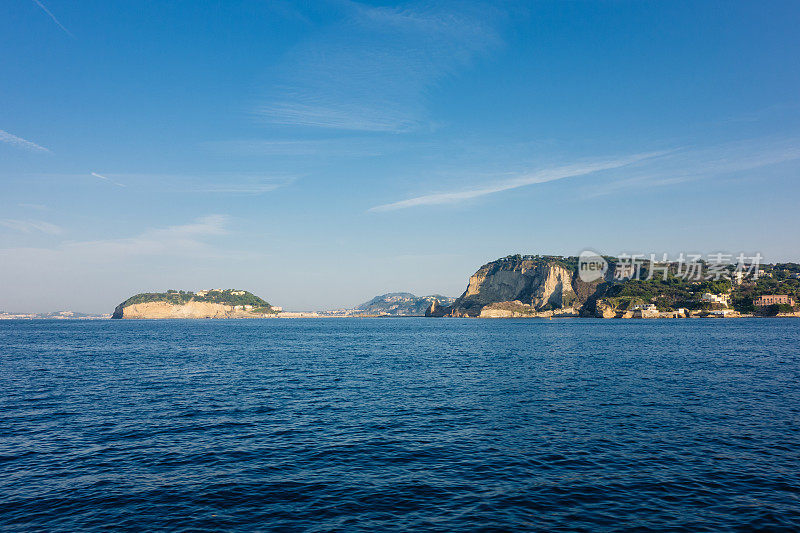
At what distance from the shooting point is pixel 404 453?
23.9 m

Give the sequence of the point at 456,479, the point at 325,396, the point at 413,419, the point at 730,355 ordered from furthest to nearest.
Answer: the point at 730,355, the point at 325,396, the point at 413,419, the point at 456,479

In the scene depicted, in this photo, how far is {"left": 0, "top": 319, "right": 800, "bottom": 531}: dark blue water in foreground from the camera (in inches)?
665

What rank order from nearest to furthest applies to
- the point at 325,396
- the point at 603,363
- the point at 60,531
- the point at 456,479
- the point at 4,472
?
1. the point at 60,531
2. the point at 456,479
3. the point at 4,472
4. the point at 325,396
5. the point at 603,363

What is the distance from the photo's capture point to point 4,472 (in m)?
21.6

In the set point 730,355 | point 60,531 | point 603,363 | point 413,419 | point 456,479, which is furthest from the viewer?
point 730,355

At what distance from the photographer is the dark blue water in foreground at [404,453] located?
16.9 metres

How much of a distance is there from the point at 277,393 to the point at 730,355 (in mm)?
66720

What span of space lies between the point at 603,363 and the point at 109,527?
A: 59739 millimetres

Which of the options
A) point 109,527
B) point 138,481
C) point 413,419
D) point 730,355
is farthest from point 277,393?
point 730,355

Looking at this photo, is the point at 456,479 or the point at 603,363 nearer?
the point at 456,479

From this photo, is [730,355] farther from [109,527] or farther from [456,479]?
[109,527]

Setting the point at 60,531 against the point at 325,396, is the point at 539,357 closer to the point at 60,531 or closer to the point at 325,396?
the point at 325,396

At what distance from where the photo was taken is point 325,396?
3950 centimetres

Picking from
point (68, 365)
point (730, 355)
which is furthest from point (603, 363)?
point (68, 365)
